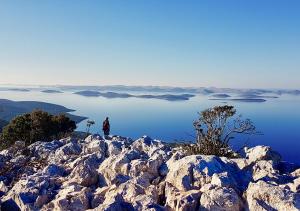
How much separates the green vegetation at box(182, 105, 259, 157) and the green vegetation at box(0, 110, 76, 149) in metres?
26.7

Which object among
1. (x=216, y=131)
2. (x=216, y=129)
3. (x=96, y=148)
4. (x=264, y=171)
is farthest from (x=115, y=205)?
(x=216, y=129)

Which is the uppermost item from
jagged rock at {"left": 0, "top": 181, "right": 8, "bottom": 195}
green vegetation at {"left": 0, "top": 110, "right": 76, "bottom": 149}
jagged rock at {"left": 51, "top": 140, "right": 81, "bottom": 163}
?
jagged rock at {"left": 51, "top": 140, "right": 81, "bottom": 163}

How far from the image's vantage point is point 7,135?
2117 inches

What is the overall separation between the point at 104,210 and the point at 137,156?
258 inches

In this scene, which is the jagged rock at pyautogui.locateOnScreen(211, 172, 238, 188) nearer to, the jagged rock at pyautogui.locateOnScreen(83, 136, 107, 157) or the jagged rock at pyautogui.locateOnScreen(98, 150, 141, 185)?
the jagged rock at pyautogui.locateOnScreen(98, 150, 141, 185)

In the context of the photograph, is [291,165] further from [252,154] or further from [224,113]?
[224,113]

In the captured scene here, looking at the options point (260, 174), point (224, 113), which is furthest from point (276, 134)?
point (260, 174)

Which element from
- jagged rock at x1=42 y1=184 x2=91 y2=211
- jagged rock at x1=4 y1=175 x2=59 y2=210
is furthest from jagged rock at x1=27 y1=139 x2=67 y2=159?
jagged rock at x1=42 y1=184 x2=91 y2=211

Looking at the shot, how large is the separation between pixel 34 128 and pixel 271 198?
4584 cm

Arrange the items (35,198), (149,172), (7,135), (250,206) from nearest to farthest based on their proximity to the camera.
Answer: (250,206) → (35,198) → (149,172) → (7,135)

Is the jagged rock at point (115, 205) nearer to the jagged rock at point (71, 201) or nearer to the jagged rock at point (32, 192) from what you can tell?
the jagged rock at point (71, 201)

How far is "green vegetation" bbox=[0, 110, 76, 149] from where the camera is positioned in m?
51.4

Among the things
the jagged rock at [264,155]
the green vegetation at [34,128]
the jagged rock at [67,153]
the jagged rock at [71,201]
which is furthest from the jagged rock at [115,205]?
the green vegetation at [34,128]

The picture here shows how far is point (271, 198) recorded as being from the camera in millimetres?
11906
